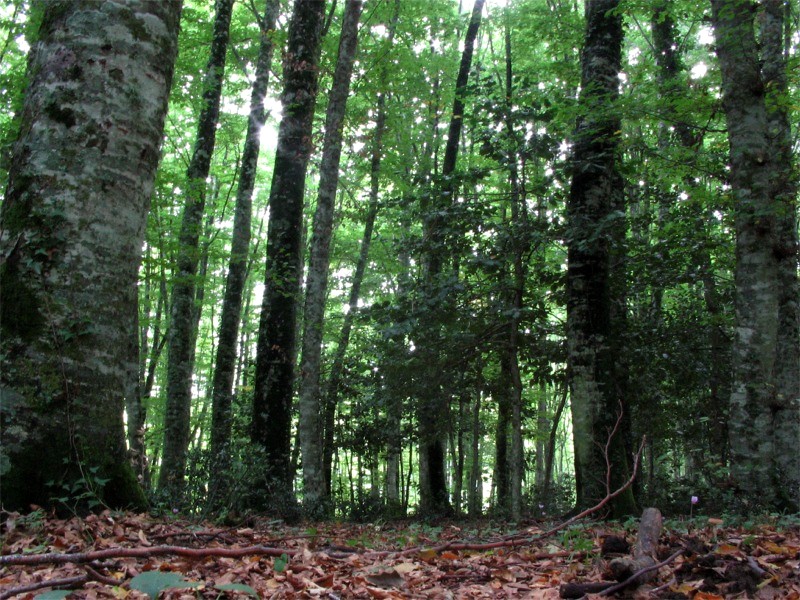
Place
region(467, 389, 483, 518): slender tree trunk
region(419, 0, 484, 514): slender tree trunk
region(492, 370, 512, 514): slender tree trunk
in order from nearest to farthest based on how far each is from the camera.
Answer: region(419, 0, 484, 514): slender tree trunk → region(492, 370, 512, 514): slender tree trunk → region(467, 389, 483, 518): slender tree trunk

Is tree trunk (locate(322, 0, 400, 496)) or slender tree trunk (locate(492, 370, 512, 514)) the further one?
tree trunk (locate(322, 0, 400, 496))

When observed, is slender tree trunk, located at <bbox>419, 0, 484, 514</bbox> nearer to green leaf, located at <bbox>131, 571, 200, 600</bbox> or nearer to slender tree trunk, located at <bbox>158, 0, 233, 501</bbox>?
slender tree trunk, located at <bbox>158, 0, 233, 501</bbox>

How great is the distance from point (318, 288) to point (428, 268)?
2.50m

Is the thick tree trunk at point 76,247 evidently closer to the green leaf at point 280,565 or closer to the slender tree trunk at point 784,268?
the green leaf at point 280,565

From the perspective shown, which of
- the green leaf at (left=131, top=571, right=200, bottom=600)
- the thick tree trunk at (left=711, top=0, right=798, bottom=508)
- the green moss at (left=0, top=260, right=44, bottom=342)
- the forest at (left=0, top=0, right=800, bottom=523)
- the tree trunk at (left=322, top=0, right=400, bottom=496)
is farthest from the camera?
the tree trunk at (left=322, top=0, right=400, bottom=496)

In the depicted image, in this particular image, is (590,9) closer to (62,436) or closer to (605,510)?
(605,510)

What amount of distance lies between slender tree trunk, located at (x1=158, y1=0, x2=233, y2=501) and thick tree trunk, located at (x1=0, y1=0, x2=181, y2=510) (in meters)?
6.71

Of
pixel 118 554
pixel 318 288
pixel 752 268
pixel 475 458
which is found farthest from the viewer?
pixel 475 458

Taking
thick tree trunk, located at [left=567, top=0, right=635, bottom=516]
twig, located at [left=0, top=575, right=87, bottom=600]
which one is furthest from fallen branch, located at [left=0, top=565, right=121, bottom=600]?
thick tree trunk, located at [left=567, top=0, right=635, bottom=516]

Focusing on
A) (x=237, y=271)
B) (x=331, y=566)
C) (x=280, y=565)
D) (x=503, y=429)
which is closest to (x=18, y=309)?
(x=280, y=565)

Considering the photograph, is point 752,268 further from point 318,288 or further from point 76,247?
point 76,247

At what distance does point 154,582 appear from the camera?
179 cm

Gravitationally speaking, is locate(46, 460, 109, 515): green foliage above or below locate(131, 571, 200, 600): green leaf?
above

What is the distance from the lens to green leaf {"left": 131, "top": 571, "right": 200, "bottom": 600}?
5.69ft
